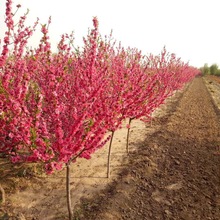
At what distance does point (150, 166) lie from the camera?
24.2 ft

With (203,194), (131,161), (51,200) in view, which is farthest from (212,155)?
(51,200)

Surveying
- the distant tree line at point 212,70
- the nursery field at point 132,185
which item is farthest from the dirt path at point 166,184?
the distant tree line at point 212,70

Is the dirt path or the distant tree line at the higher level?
the distant tree line

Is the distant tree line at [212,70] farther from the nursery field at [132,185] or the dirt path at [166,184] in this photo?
the nursery field at [132,185]

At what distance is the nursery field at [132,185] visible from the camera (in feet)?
17.2

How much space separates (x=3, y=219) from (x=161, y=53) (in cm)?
1278

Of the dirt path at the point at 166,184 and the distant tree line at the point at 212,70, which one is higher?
the distant tree line at the point at 212,70

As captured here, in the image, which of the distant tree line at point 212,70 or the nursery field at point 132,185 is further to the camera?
the distant tree line at point 212,70

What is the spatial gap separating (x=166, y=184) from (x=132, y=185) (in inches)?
42.8

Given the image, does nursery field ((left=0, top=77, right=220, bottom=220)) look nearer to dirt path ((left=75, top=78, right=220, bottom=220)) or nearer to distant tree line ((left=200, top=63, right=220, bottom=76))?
dirt path ((left=75, top=78, right=220, bottom=220))

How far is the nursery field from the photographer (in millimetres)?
5242

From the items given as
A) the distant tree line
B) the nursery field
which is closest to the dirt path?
the nursery field

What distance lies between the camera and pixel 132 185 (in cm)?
626

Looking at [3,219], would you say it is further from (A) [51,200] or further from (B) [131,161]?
(B) [131,161]
